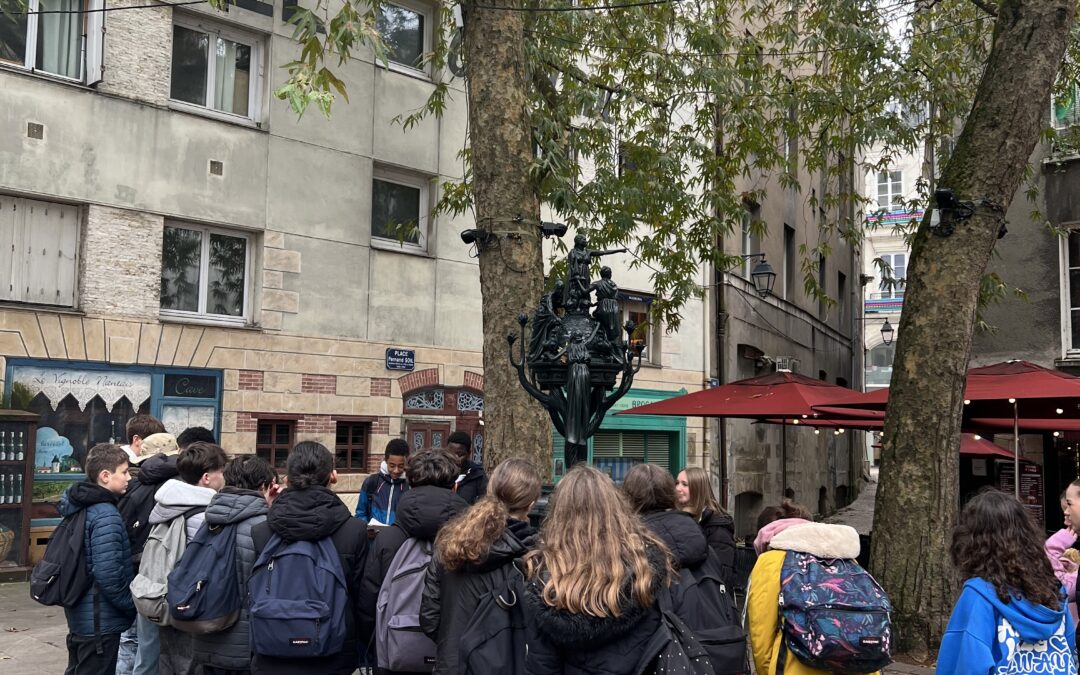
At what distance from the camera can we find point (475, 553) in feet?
13.5

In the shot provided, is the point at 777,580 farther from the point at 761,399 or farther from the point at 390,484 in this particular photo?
the point at 761,399

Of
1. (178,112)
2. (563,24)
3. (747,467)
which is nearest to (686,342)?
(747,467)

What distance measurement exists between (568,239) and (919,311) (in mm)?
9187

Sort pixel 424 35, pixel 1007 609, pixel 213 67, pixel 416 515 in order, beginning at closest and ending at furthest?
pixel 1007 609 → pixel 416 515 → pixel 213 67 → pixel 424 35

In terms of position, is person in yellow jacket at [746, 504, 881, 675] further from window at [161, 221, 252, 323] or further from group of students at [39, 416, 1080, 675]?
window at [161, 221, 252, 323]

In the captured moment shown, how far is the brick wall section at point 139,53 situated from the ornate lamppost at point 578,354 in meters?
9.25

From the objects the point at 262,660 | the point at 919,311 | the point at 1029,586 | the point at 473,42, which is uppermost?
the point at 473,42

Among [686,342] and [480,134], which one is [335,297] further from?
[686,342]

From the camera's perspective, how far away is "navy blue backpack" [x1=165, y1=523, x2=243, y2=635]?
520cm

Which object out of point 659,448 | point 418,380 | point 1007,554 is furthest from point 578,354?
point 659,448

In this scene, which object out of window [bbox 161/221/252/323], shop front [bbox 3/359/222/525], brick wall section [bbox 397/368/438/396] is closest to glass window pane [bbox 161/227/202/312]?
window [bbox 161/221/252/323]

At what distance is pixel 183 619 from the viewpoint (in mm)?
5215

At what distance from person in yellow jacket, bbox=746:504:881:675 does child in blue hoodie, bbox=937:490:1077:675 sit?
0.53 m

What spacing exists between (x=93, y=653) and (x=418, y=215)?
1121cm
